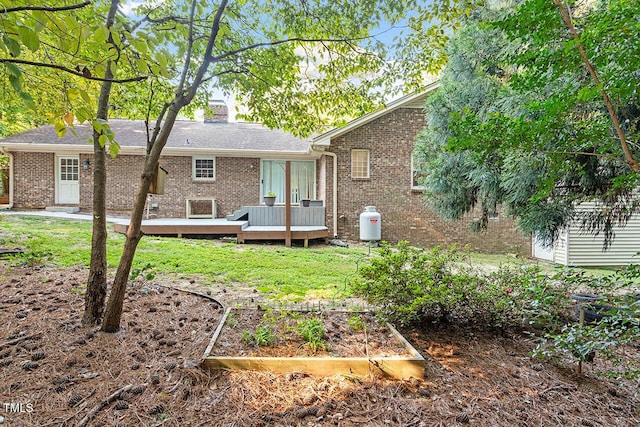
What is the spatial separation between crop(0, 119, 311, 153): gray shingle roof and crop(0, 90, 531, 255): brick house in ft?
0.13

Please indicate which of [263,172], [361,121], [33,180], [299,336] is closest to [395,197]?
[361,121]

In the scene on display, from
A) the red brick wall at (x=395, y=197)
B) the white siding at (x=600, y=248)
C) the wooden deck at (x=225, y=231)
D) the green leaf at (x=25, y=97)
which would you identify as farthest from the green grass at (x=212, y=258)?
the white siding at (x=600, y=248)

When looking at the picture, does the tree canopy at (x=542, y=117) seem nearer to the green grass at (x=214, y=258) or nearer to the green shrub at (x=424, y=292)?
the green shrub at (x=424, y=292)

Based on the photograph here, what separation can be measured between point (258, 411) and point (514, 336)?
2.66 m

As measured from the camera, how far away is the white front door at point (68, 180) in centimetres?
1240

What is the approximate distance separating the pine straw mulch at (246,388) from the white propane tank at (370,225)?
7.20 metres

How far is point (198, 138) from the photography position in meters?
13.4

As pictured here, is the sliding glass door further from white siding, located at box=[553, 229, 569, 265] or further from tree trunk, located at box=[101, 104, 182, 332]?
tree trunk, located at box=[101, 104, 182, 332]

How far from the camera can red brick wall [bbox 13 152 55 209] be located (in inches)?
475

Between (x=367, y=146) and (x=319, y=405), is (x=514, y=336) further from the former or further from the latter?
(x=367, y=146)

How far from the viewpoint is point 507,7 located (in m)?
4.51

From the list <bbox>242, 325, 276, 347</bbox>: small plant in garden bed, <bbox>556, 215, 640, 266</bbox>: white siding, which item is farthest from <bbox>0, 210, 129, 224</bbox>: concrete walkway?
<bbox>556, 215, 640, 266</bbox>: white siding

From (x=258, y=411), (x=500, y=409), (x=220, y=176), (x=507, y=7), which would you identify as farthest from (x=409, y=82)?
(x=220, y=176)

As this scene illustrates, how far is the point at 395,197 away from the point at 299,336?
864cm
